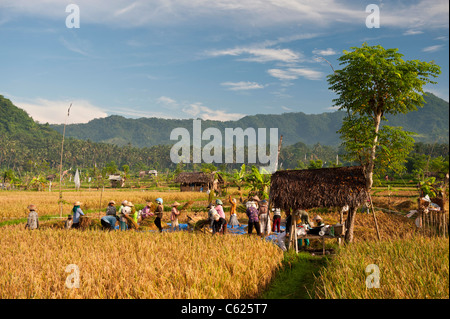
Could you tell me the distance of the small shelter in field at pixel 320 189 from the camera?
30.6 ft

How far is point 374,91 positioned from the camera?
36.5ft

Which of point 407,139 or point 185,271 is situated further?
point 407,139

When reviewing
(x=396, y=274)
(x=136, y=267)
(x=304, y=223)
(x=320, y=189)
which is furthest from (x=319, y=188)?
(x=136, y=267)

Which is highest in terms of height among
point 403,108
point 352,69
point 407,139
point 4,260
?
point 352,69

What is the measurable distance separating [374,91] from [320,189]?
170 inches

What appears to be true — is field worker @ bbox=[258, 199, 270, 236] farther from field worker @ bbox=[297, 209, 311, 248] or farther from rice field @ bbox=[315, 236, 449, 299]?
rice field @ bbox=[315, 236, 449, 299]

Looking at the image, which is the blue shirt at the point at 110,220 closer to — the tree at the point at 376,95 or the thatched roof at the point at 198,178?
the tree at the point at 376,95

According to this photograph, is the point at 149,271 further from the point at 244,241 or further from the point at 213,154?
the point at 213,154

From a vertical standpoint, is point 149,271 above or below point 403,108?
below

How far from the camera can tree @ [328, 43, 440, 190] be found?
10.5 metres

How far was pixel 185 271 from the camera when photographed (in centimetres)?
600

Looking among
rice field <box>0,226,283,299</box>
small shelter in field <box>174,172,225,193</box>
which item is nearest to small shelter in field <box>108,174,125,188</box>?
small shelter in field <box>174,172,225,193</box>

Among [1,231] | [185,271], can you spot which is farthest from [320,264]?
[1,231]
